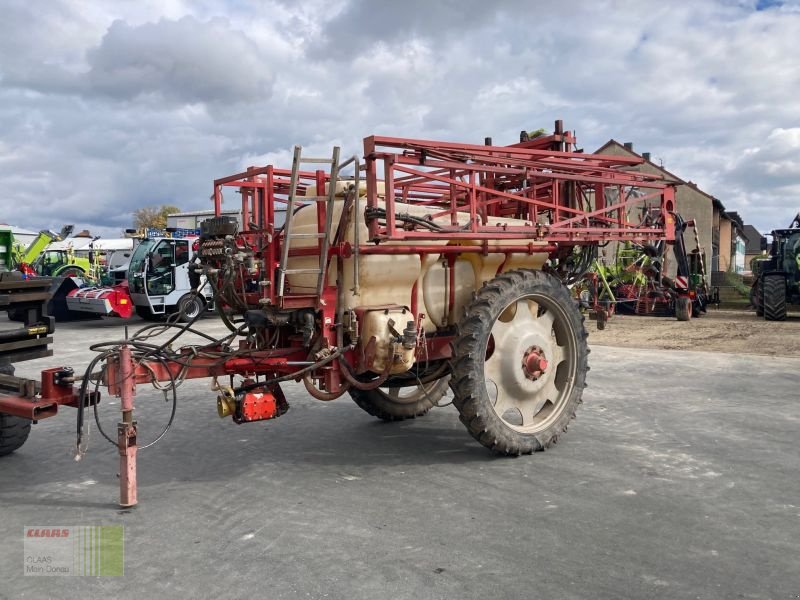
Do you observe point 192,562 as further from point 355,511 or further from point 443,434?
point 443,434

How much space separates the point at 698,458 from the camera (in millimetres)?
5238

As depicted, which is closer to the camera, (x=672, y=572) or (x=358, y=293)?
(x=672, y=572)

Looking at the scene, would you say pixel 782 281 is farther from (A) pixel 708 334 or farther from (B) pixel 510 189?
(B) pixel 510 189

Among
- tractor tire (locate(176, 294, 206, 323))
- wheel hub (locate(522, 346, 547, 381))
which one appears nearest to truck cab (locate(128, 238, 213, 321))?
tractor tire (locate(176, 294, 206, 323))

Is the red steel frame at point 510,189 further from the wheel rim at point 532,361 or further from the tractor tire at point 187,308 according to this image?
the tractor tire at point 187,308

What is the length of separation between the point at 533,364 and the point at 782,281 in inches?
574

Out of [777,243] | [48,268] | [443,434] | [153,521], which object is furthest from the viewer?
[48,268]

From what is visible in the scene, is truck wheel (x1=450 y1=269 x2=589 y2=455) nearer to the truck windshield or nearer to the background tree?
the truck windshield

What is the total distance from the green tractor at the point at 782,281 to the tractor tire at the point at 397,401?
1356cm

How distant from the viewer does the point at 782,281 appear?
1706 cm

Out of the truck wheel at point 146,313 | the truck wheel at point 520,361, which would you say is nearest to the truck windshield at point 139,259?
the truck wheel at point 146,313

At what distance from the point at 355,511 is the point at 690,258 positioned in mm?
17086

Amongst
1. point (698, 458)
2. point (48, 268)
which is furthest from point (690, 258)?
point (48, 268)

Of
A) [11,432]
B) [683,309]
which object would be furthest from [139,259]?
[683,309]
